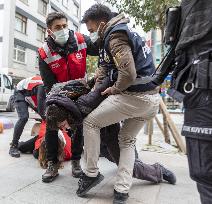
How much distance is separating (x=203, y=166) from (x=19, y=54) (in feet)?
85.7

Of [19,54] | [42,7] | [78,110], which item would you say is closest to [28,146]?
[78,110]

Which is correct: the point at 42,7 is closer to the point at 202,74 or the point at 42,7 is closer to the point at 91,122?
the point at 91,122

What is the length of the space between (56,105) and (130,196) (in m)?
1.05

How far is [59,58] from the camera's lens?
3.59m

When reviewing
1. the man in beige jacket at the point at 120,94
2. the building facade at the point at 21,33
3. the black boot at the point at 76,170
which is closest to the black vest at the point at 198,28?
the man in beige jacket at the point at 120,94

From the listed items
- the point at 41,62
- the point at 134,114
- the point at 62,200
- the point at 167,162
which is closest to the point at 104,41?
the point at 134,114

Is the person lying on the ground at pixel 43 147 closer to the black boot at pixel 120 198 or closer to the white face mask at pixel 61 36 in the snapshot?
the black boot at pixel 120 198

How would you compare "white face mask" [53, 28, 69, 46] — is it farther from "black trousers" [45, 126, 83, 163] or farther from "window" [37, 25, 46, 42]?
"window" [37, 25, 46, 42]

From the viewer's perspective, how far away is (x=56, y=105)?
9.57ft

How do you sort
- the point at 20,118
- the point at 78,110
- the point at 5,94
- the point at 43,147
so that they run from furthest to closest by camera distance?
the point at 5,94 → the point at 20,118 → the point at 43,147 → the point at 78,110

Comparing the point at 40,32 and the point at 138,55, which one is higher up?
the point at 40,32

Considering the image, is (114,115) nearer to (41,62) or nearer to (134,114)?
(134,114)

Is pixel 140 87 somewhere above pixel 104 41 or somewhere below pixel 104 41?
below

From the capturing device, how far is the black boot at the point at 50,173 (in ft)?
11.1
